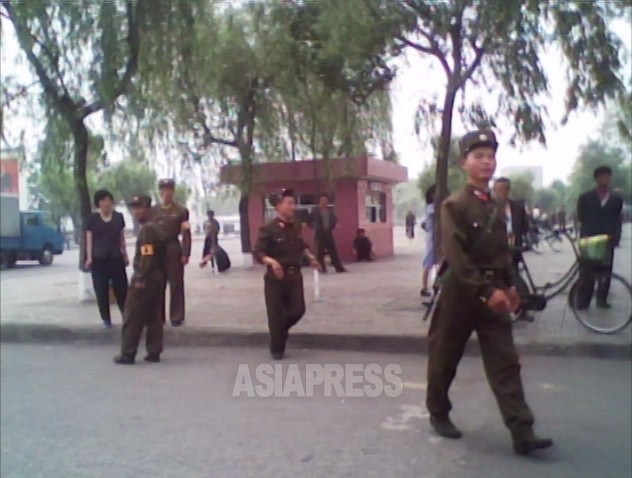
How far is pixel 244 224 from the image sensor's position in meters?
6.12

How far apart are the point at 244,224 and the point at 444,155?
6.21 feet

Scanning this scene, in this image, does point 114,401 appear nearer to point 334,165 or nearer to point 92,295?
point 334,165

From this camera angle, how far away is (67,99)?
8867 mm

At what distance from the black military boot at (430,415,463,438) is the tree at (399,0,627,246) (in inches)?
101

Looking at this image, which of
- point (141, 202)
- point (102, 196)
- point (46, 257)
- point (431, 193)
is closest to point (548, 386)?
point (431, 193)

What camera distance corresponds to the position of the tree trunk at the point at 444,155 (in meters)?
5.96

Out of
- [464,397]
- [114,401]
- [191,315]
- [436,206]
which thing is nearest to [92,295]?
[191,315]

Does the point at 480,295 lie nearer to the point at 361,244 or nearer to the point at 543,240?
the point at 361,244

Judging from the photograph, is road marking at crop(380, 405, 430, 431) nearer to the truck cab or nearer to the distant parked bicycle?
the distant parked bicycle

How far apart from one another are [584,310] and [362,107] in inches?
131

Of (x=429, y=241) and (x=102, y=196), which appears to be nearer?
(x=102, y=196)

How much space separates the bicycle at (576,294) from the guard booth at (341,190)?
1529 millimetres

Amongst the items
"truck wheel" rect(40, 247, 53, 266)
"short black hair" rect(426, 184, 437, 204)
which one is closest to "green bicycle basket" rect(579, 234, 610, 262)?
"short black hair" rect(426, 184, 437, 204)

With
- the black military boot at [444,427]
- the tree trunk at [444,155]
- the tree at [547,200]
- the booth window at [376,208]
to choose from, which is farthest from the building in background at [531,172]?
the black military boot at [444,427]
